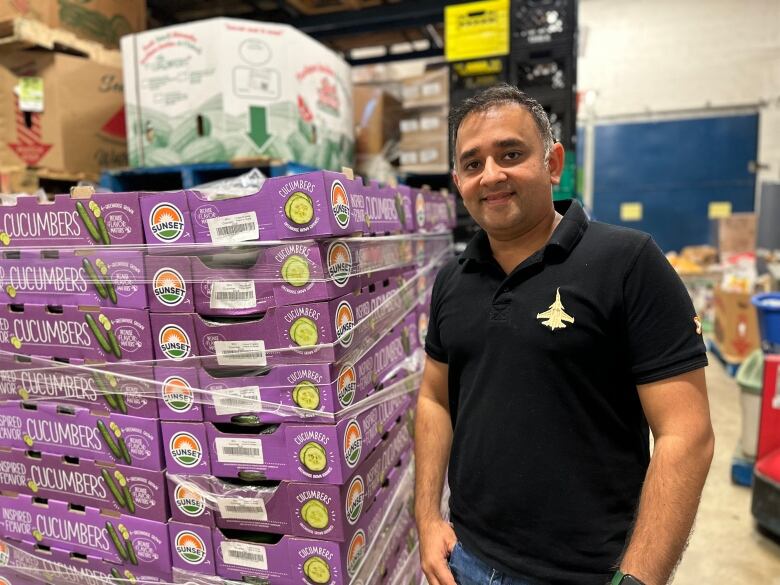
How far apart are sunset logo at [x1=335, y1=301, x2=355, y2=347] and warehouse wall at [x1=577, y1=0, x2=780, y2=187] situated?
7.55 metres

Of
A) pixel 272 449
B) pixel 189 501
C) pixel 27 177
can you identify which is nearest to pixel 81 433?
pixel 189 501

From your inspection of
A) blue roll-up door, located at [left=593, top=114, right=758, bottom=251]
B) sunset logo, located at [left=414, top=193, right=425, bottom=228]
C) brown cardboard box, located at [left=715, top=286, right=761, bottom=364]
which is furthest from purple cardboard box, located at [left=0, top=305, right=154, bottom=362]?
blue roll-up door, located at [left=593, top=114, right=758, bottom=251]

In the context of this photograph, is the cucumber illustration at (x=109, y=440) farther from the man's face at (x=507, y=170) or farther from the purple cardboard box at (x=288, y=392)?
the man's face at (x=507, y=170)

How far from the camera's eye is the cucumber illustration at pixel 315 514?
1503mm

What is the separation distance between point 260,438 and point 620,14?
956 cm

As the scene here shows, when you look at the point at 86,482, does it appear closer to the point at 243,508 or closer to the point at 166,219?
the point at 243,508

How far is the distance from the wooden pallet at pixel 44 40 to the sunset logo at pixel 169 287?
2.22 m

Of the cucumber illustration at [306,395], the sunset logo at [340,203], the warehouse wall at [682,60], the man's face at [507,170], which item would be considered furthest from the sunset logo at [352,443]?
the warehouse wall at [682,60]

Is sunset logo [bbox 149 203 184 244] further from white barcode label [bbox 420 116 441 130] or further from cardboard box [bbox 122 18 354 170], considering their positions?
white barcode label [bbox 420 116 441 130]

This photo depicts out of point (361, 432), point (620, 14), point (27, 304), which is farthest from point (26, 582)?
point (620, 14)

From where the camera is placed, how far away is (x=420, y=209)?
235 cm

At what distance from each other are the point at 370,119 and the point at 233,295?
2.71 metres

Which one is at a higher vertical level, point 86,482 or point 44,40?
point 44,40

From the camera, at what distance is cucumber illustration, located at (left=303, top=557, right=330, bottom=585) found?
1.52 metres
